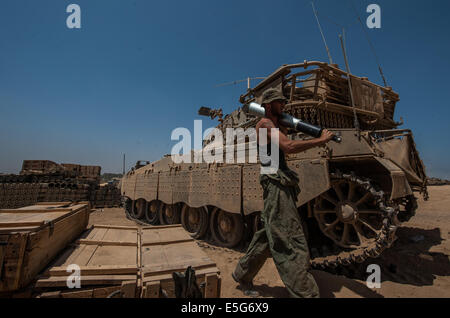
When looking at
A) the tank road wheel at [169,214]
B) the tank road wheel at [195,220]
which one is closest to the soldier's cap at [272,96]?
the tank road wheel at [195,220]

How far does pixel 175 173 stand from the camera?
784cm

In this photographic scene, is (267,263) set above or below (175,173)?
below

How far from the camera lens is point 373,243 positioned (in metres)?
3.16

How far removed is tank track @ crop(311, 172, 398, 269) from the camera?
9.86 feet

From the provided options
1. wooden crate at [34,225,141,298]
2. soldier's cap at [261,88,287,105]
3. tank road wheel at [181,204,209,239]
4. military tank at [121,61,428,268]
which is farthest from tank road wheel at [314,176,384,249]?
tank road wheel at [181,204,209,239]

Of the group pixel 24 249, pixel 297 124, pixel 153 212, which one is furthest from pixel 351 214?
pixel 153 212

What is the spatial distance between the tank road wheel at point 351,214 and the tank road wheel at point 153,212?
6866mm

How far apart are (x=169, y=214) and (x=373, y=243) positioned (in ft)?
22.3

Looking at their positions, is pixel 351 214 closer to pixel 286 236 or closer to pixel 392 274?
pixel 392 274

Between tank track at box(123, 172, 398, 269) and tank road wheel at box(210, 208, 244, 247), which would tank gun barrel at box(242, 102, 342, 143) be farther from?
tank road wheel at box(210, 208, 244, 247)

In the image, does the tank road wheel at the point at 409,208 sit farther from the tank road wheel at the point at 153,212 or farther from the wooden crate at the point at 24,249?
the tank road wheel at the point at 153,212
